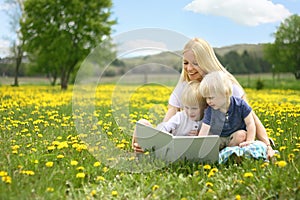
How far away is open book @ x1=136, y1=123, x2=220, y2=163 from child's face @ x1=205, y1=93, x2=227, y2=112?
0.41 meters

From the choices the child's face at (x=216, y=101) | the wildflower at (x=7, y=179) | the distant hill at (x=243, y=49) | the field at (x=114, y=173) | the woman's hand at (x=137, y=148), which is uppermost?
the distant hill at (x=243, y=49)

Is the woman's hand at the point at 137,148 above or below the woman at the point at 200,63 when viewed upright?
below

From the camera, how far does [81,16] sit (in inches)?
Answer: 846

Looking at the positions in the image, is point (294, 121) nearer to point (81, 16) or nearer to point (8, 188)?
point (8, 188)

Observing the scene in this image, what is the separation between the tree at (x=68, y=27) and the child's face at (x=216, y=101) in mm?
17460

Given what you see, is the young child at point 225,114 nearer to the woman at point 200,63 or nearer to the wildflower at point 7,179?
the woman at point 200,63

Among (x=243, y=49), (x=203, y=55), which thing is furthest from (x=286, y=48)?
(x=203, y=55)

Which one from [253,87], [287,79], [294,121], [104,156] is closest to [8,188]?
[104,156]

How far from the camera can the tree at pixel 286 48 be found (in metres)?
26.8

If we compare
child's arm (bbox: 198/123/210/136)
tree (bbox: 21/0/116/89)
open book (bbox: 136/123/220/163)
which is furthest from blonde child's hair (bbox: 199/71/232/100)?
tree (bbox: 21/0/116/89)

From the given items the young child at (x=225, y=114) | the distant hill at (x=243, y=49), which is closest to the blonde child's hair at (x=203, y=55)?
the young child at (x=225, y=114)

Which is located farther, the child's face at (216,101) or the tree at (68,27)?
the tree at (68,27)

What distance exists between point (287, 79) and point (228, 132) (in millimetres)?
21771

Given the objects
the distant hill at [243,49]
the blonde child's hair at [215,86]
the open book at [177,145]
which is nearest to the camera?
the open book at [177,145]
